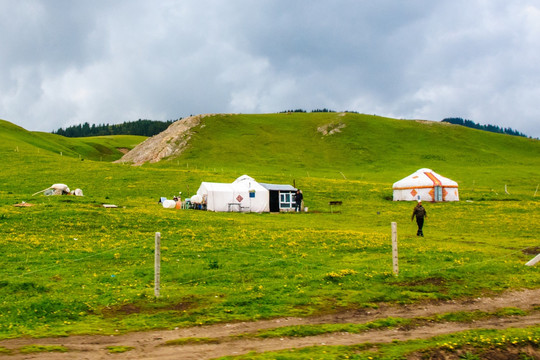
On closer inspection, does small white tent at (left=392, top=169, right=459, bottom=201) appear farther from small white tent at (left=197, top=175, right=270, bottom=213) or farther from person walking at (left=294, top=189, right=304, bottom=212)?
small white tent at (left=197, top=175, right=270, bottom=213)

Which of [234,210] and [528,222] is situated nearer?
[528,222]

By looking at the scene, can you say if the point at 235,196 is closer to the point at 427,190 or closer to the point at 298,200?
the point at 298,200

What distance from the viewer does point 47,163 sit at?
7812 centimetres

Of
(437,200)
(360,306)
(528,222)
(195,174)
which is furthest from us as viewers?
(195,174)

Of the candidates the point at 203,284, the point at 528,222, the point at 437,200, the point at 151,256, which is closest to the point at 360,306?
the point at 203,284

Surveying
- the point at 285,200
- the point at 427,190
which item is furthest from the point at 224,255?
the point at 427,190

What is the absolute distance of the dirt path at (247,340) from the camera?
32.4 ft

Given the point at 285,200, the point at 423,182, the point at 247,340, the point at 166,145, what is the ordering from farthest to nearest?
the point at 166,145, the point at 423,182, the point at 285,200, the point at 247,340

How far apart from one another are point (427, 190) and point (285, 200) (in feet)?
69.0

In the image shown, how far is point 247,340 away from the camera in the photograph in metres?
10.8

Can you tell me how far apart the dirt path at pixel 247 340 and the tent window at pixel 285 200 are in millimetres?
39688

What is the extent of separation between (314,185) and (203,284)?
53598 mm

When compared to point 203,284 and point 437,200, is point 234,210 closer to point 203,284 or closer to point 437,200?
point 437,200

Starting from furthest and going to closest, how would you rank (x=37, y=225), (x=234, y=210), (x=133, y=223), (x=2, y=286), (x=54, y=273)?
(x=234, y=210) < (x=133, y=223) < (x=37, y=225) < (x=54, y=273) < (x=2, y=286)
